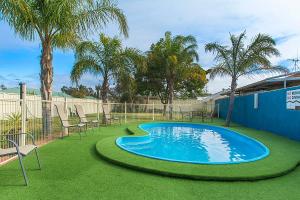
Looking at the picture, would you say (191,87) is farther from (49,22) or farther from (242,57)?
(49,22)

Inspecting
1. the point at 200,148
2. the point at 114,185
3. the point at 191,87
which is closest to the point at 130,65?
the point at 200,148

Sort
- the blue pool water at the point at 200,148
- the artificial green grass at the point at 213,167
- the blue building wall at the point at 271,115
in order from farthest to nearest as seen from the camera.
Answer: the blue building wall at the point at 271,115, the blue pool water at the point at 200,148, the artificial green grass at the point at 213,167

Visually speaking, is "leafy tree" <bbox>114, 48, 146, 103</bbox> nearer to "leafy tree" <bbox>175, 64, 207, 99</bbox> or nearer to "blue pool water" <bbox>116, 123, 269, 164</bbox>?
"blue pool water" <bbox>116, 123, 269, 164</bbox>

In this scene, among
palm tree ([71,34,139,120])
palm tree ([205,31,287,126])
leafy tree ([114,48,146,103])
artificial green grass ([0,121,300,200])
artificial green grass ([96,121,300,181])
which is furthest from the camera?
leafy tree ([114,48,146,103])

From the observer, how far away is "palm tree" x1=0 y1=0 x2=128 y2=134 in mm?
9744

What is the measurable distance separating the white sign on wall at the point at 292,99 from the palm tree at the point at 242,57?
5169 mm

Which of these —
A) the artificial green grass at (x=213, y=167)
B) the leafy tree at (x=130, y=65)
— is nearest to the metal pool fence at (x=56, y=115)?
the leafy tree at (x=130, y=65)

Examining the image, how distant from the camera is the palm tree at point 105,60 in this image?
56.4ft

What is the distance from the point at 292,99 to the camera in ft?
36.9

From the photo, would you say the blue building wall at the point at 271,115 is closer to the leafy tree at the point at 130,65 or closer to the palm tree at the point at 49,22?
the leafy tree at the point at 130,65

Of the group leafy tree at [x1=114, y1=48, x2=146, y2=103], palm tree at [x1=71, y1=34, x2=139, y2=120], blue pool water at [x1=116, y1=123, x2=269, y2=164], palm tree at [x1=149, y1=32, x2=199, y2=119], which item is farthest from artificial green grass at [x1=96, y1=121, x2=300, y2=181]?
palm tree at [x1=149, y1=32, x2=199, y2=119]

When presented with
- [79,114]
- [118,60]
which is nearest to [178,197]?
[79,114]

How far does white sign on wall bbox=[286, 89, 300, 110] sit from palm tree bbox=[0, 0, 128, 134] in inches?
284

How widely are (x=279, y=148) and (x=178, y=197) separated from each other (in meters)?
5.26
